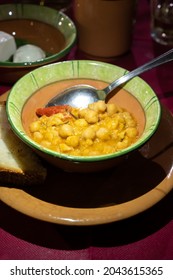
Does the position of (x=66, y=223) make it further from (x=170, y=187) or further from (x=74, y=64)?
(x=74, y=64)

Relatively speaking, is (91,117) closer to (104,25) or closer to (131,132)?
(131,132)

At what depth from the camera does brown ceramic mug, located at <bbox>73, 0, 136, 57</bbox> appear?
5.16 feet

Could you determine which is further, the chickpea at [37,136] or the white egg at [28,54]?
the white egg at [28,54]

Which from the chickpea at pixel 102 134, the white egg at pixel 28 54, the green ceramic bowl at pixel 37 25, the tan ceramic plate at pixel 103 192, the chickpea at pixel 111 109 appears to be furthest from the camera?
the green ceramic bowl at pixel 37 25

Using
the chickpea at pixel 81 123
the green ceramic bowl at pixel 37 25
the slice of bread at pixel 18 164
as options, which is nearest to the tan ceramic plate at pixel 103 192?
the slice of bread at pixel 18 164

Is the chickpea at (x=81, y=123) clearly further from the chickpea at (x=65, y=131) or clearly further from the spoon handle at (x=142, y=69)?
the spoon handle at (x=142, y=69)

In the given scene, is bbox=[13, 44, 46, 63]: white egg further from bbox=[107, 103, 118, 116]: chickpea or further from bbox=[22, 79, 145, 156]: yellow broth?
bbox=[107, 103, 118, 116]: chickpea

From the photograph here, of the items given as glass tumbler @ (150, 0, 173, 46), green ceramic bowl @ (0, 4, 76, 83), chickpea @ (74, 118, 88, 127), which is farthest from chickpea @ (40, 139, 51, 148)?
glass tumbler @ (150, 0, 173, 46)

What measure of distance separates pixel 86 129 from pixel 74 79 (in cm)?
28

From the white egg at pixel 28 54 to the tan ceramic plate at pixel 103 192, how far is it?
575mm

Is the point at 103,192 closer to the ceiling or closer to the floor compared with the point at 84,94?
closer to the floor

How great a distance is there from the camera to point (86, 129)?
1114 mm

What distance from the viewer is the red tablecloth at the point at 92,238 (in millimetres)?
1022

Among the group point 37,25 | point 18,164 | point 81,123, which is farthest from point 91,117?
point 37,25
